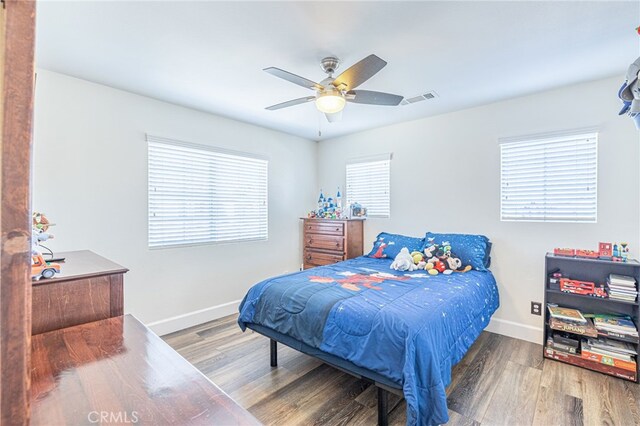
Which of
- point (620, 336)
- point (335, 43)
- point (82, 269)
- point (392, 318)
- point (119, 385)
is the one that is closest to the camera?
point (119, 385)

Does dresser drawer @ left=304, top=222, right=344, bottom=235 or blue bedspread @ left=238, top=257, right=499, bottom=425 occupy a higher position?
dresser drawer @ left=304, top=222, right=344, bottom=235

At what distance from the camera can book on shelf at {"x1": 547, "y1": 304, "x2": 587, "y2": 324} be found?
2.57 meters

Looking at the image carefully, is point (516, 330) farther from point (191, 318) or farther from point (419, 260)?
point (191, 318)

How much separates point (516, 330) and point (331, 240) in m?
2.38

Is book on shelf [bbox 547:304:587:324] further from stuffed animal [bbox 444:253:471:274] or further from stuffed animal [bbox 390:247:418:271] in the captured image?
stuffed animal [bbox 390:247:418:271]

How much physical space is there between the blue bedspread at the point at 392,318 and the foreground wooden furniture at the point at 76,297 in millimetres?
1164

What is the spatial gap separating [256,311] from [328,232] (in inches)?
77.0

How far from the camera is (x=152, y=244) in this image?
3189 millimetres

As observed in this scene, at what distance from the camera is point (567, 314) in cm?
264

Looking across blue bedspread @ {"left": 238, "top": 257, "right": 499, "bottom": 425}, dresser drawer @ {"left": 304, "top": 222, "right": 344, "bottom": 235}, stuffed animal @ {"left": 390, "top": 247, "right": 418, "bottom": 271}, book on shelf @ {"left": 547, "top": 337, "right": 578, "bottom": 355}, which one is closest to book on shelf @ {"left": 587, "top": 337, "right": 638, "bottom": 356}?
book on shelf @ {"left": 547, "top": 337, "right": 578, "bottom": 355}

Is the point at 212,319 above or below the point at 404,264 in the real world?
below

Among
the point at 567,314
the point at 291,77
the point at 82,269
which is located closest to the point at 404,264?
the point at 567,314

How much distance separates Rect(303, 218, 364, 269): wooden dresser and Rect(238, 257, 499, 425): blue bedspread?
1.17 m

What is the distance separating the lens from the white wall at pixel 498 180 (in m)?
2.66
